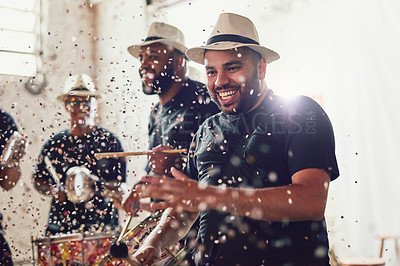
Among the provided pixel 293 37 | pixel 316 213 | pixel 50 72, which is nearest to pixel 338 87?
pixel 293 37

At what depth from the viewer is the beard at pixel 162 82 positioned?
9.97 ft

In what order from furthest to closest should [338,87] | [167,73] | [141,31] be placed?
[141,31] → [338,87] → [167,73]

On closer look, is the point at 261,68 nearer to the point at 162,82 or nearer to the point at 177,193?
the point at 177,193

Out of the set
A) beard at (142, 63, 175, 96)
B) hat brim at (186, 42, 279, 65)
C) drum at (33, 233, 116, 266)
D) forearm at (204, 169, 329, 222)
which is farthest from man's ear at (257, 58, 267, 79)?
drum at (33, 233, 116, 266)

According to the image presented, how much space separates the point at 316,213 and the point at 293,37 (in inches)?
114

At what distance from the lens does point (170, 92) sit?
3000mm

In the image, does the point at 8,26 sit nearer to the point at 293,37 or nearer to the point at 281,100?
the point at 293,37

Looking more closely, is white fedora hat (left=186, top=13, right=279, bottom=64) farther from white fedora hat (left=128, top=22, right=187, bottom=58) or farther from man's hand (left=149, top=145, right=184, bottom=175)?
white fedora hat (left=128, top=22, right=187, bottom=58)

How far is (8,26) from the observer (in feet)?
18.7

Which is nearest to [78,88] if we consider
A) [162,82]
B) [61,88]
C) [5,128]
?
[5,128]

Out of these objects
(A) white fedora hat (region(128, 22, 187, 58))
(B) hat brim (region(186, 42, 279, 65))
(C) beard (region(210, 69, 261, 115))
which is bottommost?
(C) beard (region(210, 69, 261, 115))

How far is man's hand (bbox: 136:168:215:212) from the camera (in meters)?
1.35

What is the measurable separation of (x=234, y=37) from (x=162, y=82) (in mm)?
1268

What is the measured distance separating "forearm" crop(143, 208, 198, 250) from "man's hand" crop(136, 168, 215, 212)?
48cm
